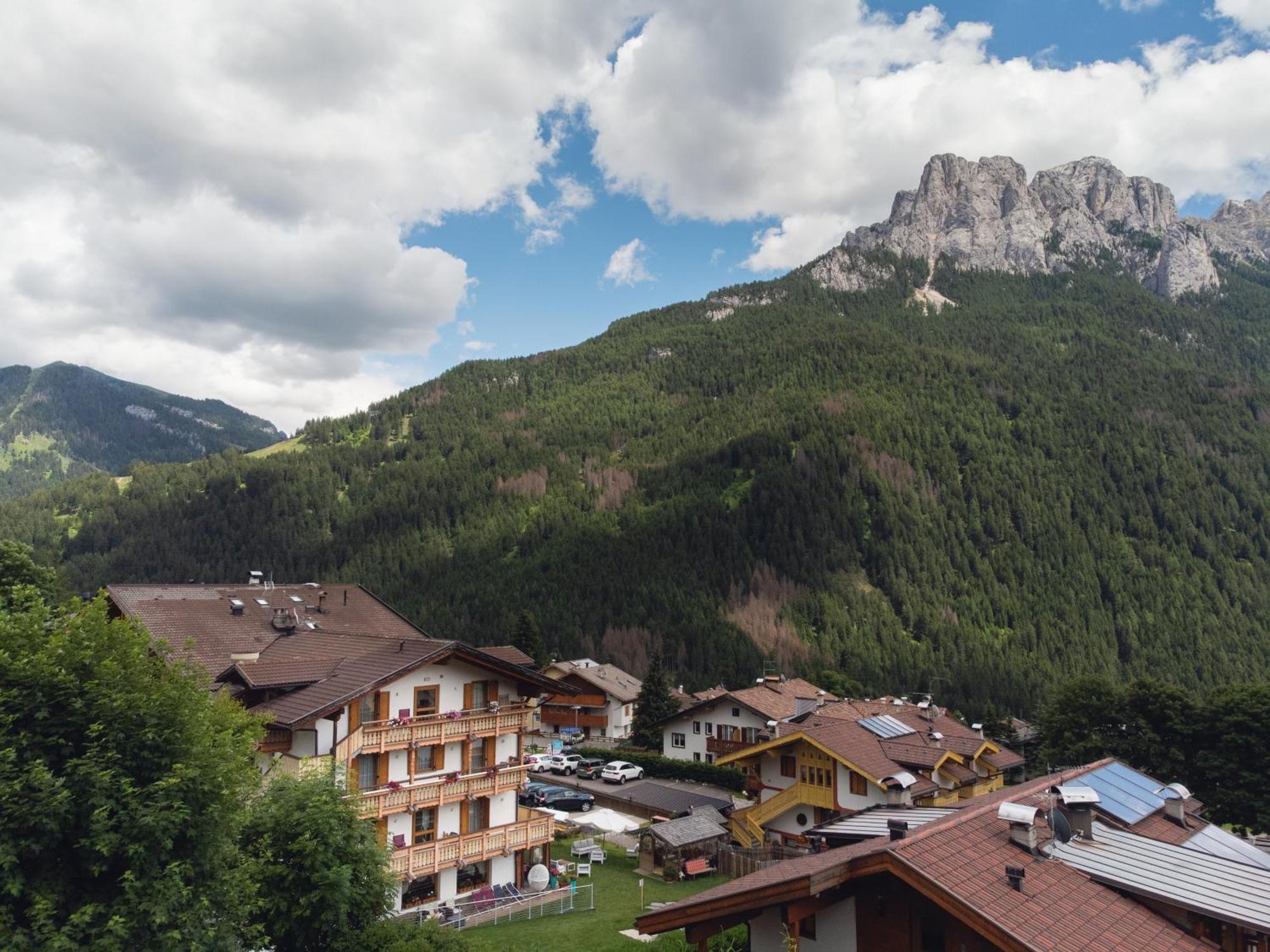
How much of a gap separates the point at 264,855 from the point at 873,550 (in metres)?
151

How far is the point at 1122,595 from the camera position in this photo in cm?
14850

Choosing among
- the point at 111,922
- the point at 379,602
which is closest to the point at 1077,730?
the point at 379,602

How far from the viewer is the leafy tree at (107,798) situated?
449 inches

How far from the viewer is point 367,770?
27922mm

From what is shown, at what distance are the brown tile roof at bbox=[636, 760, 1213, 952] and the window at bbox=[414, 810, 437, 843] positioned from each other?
2091 centimetres

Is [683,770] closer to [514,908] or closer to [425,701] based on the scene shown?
[514,908]

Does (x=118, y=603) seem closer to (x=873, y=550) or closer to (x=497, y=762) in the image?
(x=497, y=762)

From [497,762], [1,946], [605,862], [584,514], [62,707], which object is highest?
[584,514]

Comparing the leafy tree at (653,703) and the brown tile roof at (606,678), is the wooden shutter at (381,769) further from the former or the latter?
the brown tile roof at (606,678)

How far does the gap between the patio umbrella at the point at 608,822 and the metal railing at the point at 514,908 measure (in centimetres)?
1166

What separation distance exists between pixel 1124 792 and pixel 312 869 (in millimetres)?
18223

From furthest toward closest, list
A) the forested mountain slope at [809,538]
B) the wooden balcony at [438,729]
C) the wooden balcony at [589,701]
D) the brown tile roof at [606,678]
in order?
the forested mountain slope at [809,538] → the brown tile roof at [606,678] → the wooden balcony at [589,701] → the wooden balcony at [438,729]

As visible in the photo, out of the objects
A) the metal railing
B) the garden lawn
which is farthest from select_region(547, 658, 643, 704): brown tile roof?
the metal railing

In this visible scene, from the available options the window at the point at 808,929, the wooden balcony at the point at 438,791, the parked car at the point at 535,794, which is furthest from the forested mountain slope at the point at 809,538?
the window at the point at 808,929
